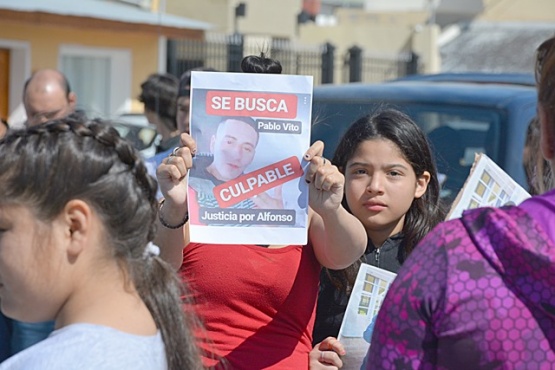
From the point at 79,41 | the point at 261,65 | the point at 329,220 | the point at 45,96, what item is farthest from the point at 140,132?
the point at 329,220

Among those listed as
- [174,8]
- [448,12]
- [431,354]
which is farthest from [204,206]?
[448,12]

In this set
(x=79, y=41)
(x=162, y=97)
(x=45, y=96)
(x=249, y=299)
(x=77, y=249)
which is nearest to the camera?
(x=77, y=249)

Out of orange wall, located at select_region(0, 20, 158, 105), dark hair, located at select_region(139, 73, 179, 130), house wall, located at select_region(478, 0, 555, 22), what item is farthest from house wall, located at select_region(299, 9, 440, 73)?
dark hair, located at select_region(139, 73, 179, 130)

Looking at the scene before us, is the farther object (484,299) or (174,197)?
(174,197)

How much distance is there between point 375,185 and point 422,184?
22cm

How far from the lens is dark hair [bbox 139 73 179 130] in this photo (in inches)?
267

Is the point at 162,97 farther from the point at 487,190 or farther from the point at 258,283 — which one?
the point at 487,190

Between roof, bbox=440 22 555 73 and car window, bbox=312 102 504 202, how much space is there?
75.6 feet

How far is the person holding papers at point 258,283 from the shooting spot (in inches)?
116

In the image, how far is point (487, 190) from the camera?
9.48ft

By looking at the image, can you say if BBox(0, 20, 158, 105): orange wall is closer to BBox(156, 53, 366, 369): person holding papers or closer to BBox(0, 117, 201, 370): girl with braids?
BBox(156, 53, 366, 369): person holding papers

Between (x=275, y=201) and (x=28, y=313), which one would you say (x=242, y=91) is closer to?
(x=275, y=201)

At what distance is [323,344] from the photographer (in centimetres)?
309

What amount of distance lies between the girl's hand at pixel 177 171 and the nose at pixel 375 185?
0.71 meters
